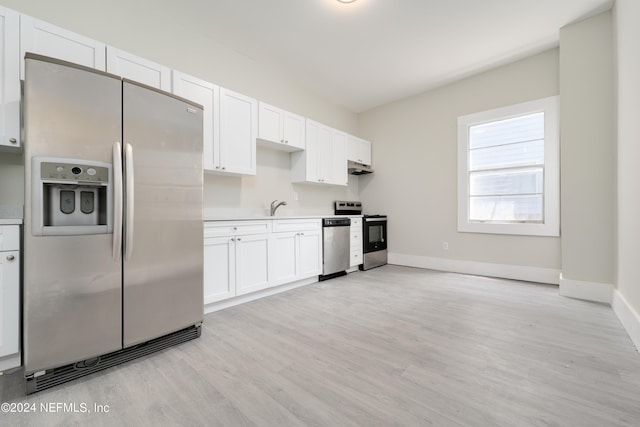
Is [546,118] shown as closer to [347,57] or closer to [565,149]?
[565,149]

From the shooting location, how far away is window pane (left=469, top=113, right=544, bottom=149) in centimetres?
360

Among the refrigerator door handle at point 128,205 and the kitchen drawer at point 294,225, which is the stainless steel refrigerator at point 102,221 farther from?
the kitchen drawer at point 294,225

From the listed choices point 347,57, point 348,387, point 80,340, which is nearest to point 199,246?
point 80,340

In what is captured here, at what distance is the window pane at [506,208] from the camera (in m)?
3.61

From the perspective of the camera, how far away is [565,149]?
302 centimetres

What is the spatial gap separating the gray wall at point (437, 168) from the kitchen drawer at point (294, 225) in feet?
6.35

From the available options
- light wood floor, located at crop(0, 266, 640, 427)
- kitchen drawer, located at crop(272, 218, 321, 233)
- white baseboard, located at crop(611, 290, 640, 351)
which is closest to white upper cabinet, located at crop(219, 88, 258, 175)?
kitchen drawer, located at crop(272, 218, 321, 233)

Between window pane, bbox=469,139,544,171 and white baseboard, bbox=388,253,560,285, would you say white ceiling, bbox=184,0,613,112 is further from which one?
white baseboard, bbox=388,253,560,285

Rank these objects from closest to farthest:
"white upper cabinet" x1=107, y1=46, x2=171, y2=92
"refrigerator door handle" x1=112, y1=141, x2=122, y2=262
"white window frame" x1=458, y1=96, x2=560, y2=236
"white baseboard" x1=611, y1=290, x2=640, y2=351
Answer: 1. "refrigerator door handle" x1=112, y1=141, x2=122, y2=262
2. "white baseboard" x1=611, y1=290, x2=640, y2=351
3. "white upper cabinet" x1=107, y1=46, x2=171, y2=92
4. "white window frame" x1=458, y1=96, x2=560, y2=236

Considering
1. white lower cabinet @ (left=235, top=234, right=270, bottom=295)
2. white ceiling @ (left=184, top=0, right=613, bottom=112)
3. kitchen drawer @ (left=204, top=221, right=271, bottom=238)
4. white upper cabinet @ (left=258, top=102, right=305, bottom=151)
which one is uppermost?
white ceiling @ (left=184, top=0, right=613, bottom=112)

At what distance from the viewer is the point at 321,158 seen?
13.7 ft

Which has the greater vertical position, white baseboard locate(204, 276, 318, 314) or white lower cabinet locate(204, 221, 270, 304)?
white lower cabinet locate(204, 221, 270, 304)

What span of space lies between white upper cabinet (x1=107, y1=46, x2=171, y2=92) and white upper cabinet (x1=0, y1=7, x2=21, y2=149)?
1.62 ft

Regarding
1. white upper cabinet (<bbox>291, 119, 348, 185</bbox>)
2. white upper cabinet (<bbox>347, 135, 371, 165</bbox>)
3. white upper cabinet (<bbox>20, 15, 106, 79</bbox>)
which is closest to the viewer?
white upper cabinet (<bbox>20, 15, 106, 79</bbox>)
